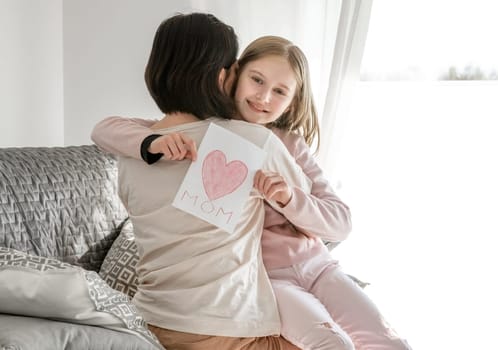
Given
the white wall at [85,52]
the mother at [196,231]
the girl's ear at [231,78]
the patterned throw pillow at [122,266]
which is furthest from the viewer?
the white wall at [85,52]

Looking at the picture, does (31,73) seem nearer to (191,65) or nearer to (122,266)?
(122,266)

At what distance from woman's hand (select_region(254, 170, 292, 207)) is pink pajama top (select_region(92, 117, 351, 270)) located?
0.10ft

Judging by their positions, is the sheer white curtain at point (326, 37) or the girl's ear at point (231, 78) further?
the sheer white curtain at point (326, 37)

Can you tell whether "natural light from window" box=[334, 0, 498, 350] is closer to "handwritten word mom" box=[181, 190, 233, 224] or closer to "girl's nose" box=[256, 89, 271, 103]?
"girl's nose" box=[256, 89, 271, 103]

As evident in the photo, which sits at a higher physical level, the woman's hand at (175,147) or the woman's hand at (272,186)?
the woman's hand at (175,147)

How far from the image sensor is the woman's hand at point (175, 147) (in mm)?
1370

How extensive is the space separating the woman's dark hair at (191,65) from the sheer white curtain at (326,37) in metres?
0.91

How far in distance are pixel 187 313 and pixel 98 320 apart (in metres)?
0.19

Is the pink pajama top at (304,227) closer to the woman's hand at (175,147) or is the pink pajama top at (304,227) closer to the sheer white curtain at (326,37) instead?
the woman's hand at (175,147)

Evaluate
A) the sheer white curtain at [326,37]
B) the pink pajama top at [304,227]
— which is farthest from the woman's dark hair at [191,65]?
the sheer white curtain at [326,37]

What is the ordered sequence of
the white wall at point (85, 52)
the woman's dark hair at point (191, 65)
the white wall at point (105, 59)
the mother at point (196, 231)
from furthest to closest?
the white wall at point (105, 59)
the white wall at point (85, 52)
the woman's dark hair at point (191, 65)
the mother at point (196, 231)

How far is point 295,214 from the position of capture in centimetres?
147

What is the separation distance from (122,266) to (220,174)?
0.52m

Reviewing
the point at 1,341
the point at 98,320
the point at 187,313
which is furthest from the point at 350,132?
the point at 1,341
